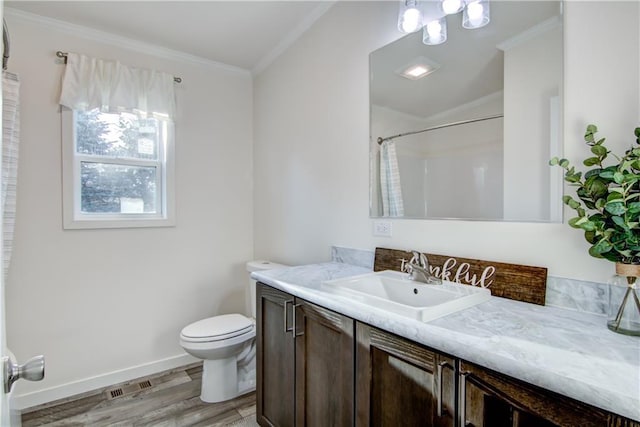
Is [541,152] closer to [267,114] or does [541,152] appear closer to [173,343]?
[267,114]

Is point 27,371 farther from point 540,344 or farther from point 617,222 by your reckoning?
point 617,222

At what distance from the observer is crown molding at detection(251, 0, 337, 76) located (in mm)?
2201

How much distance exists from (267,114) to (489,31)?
1.92 m

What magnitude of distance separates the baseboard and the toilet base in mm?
609

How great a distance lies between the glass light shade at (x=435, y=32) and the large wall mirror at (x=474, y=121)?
0.03m

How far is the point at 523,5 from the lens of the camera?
4.29 feet

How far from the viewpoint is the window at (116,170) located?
7.83 ft

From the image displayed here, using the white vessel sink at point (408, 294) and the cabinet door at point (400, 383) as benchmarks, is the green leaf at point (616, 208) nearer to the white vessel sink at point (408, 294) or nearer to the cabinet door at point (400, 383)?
the white vessel sink at point (408, 294)

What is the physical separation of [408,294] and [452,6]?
126cm

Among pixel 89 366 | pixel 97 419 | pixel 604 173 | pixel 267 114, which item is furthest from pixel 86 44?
pixel 604 173

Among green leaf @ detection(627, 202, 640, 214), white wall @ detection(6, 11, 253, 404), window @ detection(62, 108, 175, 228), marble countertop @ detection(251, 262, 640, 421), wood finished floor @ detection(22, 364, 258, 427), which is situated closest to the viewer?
marble countertop @ detection(251, 262, 640, 421)

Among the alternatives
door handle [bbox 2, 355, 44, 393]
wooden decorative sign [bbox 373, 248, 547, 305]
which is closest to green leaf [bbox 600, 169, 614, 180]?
wooden decorative sign [bbox 373, 248, 547, 305]

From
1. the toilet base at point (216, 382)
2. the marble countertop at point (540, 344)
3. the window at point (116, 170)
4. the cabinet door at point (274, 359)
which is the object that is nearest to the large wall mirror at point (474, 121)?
the marble countertop at point (540, 344)

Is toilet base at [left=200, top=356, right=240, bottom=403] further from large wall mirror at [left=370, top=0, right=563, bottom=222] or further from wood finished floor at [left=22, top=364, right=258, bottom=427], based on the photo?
large wall mirror at [left=370, top=0, right=563, bottom=222]
